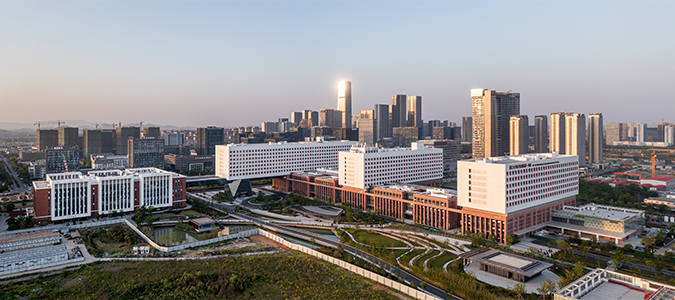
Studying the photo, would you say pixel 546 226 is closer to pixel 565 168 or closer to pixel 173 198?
pixel 565 168

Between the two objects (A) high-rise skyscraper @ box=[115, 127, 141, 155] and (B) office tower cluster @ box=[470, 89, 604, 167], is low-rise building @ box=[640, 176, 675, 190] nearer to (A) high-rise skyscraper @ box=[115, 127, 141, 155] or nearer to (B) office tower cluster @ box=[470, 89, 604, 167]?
(B) office tower cluster @ box=[470, 89, 604, 167]

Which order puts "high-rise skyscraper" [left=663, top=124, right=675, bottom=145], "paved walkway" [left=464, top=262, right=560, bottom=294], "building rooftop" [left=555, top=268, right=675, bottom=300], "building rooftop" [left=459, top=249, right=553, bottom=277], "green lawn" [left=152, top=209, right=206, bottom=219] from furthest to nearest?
"high-rise skyscraper" [left=663, top=124, right=675, bottom=145] < "green lawn" [left=152, top=209, right=206, bottom=219] < "building rooftop" [left=459, top=249, right=553, bottom=277] < "paved walkway" [left=464, top=262, right=560, bottom=294] < "building rooftop" [left=555, top=268, right=675, bottom=300]

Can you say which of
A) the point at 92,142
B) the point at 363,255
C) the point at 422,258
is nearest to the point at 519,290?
the point at 422,258

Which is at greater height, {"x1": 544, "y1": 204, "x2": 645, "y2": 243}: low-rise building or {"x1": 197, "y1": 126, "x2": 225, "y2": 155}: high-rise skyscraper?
{"x1": 197, "y1": 126, "x2": 225, "y2": 155}: high-rise skyscraper

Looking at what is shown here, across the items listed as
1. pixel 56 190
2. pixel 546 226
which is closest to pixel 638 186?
pixel 546 226

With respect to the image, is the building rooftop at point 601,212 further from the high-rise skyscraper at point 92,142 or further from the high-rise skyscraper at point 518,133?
the high-rise skyscraper at point 92,142

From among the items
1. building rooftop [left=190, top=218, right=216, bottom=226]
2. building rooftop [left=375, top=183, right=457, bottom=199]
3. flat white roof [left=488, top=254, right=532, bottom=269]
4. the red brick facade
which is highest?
building rooftop [left=375, top=183, right=457, bottom=199]

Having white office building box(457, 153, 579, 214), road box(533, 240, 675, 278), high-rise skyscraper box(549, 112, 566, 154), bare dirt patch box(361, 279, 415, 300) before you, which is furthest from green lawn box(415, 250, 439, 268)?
high-rise skyscraper box(549, 112, 566, 154)
